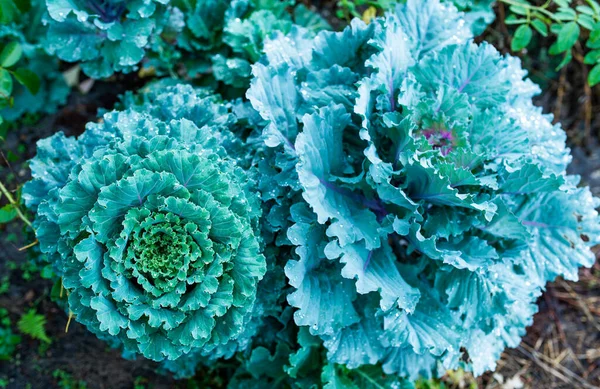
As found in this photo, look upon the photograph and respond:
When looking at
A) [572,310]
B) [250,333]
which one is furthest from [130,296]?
[572,310]

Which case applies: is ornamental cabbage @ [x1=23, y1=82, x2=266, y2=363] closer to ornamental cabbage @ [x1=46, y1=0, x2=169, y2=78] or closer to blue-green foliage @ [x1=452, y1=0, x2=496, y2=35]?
ornamental cabbage @ [x1=46, y1=0, x2=169, y2=78]

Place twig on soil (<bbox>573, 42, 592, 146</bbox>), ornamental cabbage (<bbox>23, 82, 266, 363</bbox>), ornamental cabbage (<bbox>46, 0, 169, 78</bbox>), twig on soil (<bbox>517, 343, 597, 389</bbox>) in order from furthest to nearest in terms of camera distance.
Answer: twig on soil (<bbox>573, 42, 592, 146</bbox>), twig on soil (<bbox>517, 343, 597, 389</bbox>), ornamental cabbage (<bbox>46, 0, 169, 78</bbox>), ornamental cabbage (<bbox>23, 82, 266, 363</bbox>)

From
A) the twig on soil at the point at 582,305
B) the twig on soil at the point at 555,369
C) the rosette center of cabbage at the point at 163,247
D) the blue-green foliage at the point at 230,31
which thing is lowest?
the twig on soil at the point at 555,369

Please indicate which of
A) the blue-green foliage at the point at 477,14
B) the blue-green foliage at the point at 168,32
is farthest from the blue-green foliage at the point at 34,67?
the blue-green foliage at the point at 477,14

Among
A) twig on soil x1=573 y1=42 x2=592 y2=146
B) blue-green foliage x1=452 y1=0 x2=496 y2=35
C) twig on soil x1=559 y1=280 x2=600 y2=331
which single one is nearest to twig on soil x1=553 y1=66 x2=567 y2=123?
twig on soil x1=573 y1=42 x2=592 y2=146

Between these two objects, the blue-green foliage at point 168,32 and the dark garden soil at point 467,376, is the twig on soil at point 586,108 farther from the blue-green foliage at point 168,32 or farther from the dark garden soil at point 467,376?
the blue-green foliage at point 168,32

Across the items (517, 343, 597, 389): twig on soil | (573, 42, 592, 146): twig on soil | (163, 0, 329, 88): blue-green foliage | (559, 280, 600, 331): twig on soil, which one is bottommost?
(517, 343, 597, 389): twig on soil
